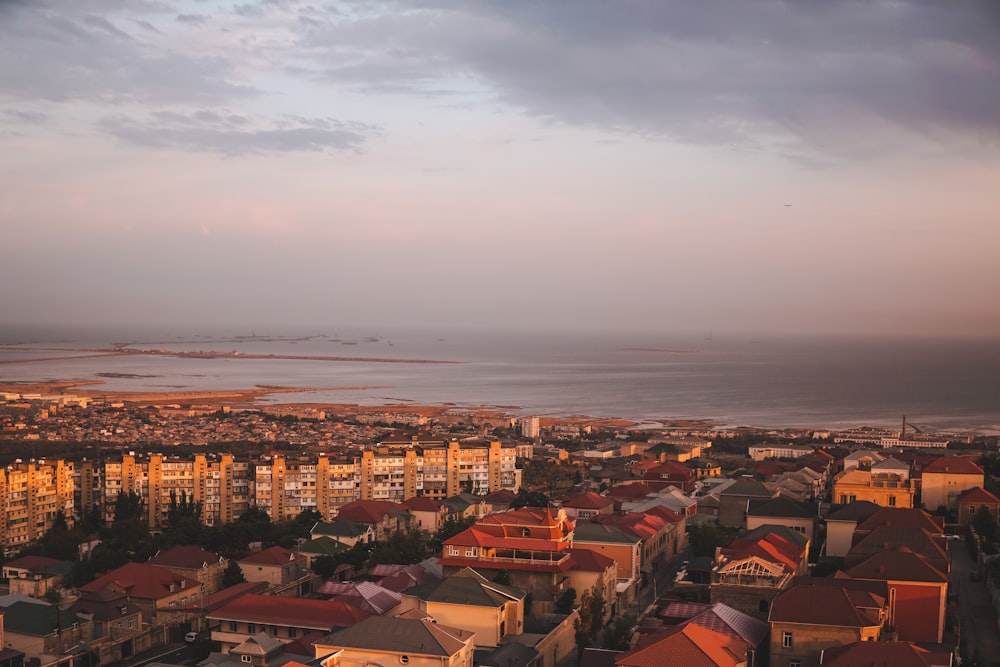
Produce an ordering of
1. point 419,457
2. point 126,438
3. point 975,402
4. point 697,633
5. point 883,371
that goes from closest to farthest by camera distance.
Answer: point 697,633, point 419,457, point 126,438, point 975,402, point 883,371

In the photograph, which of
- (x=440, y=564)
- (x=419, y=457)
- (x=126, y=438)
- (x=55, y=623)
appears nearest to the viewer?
(x=55, y=623)

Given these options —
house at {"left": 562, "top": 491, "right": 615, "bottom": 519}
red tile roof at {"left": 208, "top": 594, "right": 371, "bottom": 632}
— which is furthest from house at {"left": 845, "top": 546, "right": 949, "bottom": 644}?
house at {"left": 562, "top": 491, "right": 615, "bottom": 519}

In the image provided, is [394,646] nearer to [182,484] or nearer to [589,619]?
[589,619]

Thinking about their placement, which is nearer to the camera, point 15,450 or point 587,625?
point 587,625

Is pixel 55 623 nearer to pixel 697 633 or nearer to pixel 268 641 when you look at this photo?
pixel 268 641

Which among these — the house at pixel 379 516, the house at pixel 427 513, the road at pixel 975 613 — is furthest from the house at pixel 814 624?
the house at pixel 427 513

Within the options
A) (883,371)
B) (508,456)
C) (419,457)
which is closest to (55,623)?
(419,457)

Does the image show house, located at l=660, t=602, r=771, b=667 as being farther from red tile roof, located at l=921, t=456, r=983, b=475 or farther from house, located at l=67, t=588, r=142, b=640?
red tile roof, located at l=921, t=456, r=983, b=475
